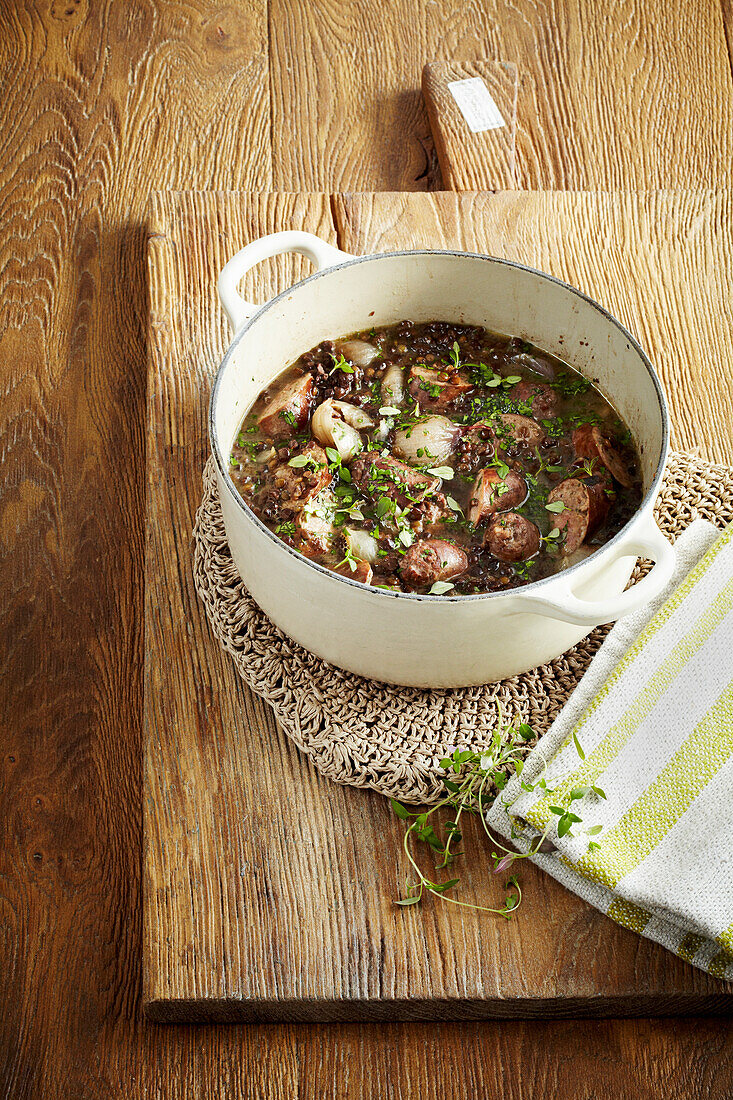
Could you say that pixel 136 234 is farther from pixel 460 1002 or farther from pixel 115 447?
pixel 460 1002

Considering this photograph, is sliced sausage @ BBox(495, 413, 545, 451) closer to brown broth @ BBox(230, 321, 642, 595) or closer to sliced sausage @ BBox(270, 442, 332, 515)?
brown broth @ BBox(230, 321, 642, 595)

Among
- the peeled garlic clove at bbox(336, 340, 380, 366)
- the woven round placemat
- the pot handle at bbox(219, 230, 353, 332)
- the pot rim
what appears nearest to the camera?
the pot rim

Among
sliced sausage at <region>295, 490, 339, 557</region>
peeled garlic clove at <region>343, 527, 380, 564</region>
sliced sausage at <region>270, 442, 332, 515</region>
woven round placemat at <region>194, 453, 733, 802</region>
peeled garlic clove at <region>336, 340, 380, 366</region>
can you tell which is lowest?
woven round placemat at <region>194, 453, 733, 802</region>

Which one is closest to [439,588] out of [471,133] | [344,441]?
[344,441]

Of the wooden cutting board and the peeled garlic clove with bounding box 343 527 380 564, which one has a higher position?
the peeled garlic clove with bounding box 343 527 380 564

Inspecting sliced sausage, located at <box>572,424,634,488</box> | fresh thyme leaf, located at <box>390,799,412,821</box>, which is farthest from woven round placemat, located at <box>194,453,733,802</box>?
sliced sausage, located at <box>572,424,634,488</box>

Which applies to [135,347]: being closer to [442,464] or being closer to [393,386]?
[393,386]

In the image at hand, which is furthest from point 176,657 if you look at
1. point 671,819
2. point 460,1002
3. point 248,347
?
point 671,819
